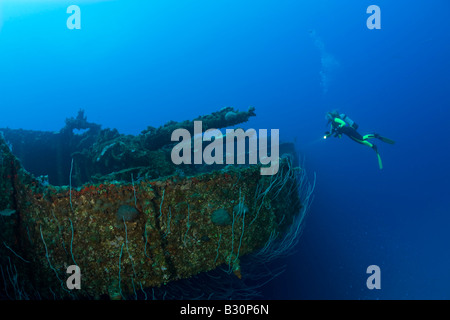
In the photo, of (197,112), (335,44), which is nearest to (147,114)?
(197,112)

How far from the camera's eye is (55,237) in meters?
3.01

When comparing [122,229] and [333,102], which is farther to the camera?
[333,102]

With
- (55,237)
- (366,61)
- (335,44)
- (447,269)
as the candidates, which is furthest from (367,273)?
(335,44)

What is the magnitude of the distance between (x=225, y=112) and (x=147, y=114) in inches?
4514

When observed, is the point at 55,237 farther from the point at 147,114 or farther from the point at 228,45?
the point at 228,45

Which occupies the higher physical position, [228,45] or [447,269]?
[228,45]

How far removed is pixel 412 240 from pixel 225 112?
84.0 feet

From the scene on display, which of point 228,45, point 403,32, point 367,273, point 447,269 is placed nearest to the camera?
point 367,273

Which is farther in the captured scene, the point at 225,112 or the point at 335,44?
the point at 335,44

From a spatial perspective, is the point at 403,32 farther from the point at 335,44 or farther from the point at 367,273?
the point at 367,273

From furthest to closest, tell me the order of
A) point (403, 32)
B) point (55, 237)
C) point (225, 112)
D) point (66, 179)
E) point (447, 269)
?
point (403, 32) < point (447, 269) < point (66, 179) < point (225, 112) < point (55, 237)

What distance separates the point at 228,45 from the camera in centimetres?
13150
